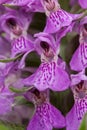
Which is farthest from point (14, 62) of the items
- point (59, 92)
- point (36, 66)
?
point (59, 92)

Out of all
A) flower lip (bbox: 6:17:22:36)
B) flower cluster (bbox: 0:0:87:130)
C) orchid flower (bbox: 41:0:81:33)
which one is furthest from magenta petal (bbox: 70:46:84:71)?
flower lip (bbox: 6:17:22:36)

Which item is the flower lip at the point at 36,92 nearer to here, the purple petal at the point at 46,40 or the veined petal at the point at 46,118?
the veined petal at the point at 46,118

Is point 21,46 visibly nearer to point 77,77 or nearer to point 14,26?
point 14,26

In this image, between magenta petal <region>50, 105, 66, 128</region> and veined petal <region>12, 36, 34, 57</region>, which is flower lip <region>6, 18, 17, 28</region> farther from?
magenta petal <region>50, 105, 66, 128</region>

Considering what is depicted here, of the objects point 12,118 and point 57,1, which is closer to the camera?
point 57,1

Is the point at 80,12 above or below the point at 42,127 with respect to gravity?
above

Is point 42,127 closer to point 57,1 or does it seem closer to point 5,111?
point 5,111

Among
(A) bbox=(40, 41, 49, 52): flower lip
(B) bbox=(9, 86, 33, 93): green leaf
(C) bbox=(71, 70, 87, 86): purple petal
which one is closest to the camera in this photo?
(B) bbox=(9, 86, 33, 93): green leaf
